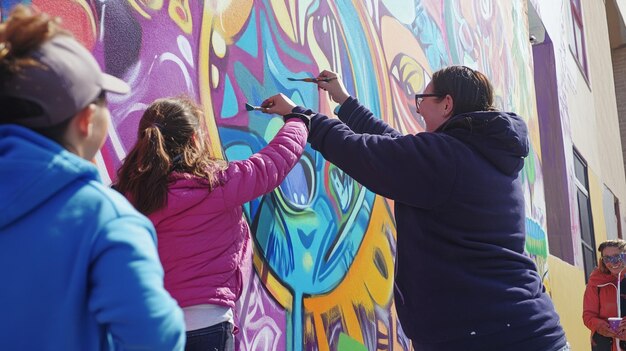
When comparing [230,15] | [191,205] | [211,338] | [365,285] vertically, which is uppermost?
[230,15]

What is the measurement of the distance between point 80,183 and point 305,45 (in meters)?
2.64

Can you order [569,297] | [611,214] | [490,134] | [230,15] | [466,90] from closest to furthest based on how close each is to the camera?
[490,134] < [466,90] < [230,15] < [569,297] < [611,214]

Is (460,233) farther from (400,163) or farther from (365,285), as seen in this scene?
(365,285)

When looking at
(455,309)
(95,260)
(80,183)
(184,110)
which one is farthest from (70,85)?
(455,309)

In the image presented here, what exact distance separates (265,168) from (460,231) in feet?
2.40

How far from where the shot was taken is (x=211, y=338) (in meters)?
2.24

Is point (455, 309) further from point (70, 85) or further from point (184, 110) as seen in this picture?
point (70, 85)

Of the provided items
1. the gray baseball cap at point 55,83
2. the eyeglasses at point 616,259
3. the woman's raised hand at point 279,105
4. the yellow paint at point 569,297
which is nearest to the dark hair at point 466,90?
the woman's raised hand at point 279,105

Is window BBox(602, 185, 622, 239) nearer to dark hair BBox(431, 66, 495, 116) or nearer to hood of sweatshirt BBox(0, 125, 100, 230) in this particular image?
dark hair BBox(431, 66, 495, 116)

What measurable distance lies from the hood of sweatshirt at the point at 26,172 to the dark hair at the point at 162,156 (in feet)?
3.05

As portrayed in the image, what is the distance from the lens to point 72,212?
1271mm

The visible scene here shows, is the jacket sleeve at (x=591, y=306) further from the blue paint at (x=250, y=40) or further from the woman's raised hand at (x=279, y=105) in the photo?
the woman's raised hand at (x=279, y=105)

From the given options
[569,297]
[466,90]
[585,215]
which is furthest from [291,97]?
[585,215]

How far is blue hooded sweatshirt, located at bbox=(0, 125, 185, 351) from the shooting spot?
49.0 inches
